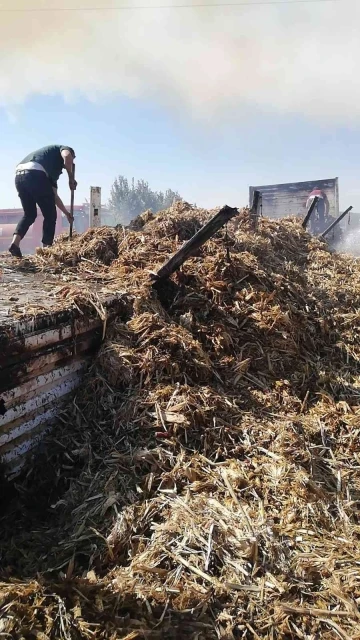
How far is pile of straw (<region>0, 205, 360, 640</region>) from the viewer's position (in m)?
1.89

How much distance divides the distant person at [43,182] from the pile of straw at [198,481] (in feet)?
7.26

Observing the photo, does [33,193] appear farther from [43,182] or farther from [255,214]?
[255,214]

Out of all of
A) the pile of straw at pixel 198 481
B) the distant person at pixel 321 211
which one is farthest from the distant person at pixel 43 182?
the distant person at pixel 321 211

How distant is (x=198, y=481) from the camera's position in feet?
8.23

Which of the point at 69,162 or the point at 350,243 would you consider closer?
the point at 69,162

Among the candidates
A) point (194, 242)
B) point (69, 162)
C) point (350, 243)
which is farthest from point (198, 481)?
point (350, 243)

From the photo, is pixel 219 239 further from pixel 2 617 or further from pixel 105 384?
pixel 2 617

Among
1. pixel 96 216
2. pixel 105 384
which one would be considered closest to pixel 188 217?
pixel 96 216

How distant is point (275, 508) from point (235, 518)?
0.27 metres

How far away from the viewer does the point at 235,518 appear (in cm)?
229

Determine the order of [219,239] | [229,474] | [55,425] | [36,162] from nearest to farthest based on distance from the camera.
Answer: [229,474]
[55,425]
[219,239]
[36,162]

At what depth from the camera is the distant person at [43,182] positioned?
5848 millimetres

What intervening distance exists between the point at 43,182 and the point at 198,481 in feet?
15.8

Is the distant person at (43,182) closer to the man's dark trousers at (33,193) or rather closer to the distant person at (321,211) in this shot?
the man's dark trousers at (33,193)
